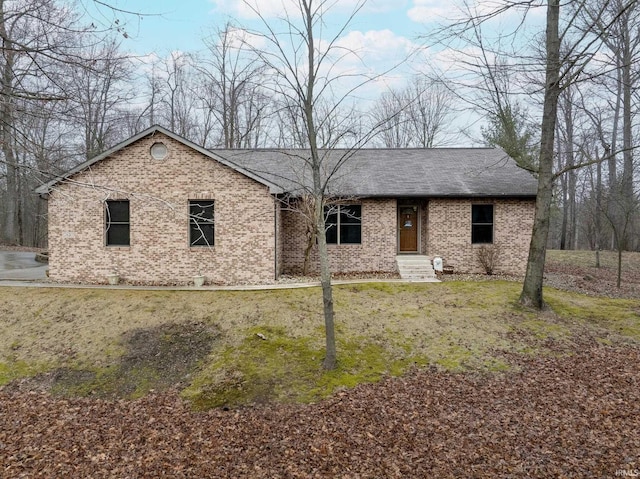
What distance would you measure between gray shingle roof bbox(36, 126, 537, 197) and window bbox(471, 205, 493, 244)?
70 cm

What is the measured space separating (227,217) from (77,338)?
16.2 feet

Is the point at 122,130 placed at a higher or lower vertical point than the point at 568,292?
higher

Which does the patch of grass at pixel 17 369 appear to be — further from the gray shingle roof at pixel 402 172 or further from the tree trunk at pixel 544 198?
the tree trunk at pixel 544 198

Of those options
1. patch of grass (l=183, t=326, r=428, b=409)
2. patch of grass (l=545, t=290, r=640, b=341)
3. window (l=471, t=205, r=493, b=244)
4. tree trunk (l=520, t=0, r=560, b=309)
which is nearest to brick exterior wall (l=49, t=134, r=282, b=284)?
patch of grass (l=183, t=326, r=428, b=409)

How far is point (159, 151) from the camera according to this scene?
36.7 feet

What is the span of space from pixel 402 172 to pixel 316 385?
10433 millimetres

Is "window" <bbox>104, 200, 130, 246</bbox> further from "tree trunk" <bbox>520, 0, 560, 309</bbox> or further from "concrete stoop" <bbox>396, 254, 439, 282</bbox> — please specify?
"tree trunk" <bbox>520, 0, 560, 309</bbox>

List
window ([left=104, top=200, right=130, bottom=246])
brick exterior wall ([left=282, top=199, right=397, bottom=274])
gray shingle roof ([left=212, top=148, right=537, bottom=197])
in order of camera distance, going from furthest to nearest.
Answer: brick exterior wall ([left=282, top=199, right=397, bottom=274]), gray shingle roof ([left=212, top=148, right=537, bottom=197]), window ([left=104, top=200, right=130, bottom=246])

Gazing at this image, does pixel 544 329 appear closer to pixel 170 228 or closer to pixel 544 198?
pixel 544 198

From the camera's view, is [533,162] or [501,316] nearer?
[501,316]

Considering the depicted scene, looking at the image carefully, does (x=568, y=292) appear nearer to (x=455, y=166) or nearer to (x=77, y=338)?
(x=455, y=166)

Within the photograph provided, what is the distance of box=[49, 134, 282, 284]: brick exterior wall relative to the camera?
1121 cm

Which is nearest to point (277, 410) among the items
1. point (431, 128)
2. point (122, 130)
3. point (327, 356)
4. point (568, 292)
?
point (327, 356)

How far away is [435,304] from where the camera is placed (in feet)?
30.6
